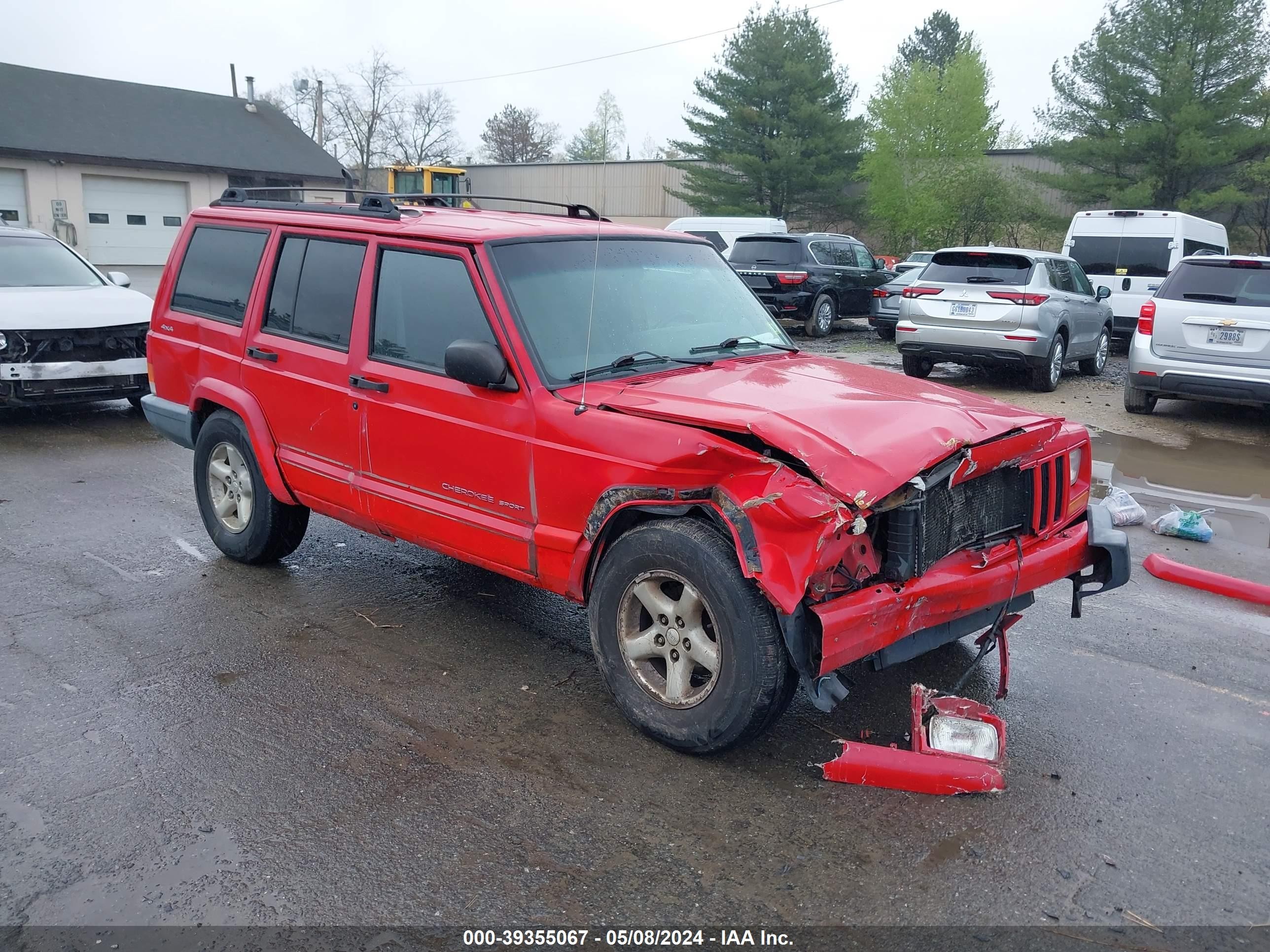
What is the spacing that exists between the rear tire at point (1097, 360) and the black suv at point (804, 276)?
17.5ft

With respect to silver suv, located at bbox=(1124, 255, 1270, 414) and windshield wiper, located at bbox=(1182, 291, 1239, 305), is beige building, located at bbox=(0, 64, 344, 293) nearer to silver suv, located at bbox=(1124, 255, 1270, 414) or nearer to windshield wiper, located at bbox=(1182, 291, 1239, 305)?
silver suv, located at bbox=(1124, 255, 1270, 414)

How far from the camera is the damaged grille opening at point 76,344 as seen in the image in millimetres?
8906

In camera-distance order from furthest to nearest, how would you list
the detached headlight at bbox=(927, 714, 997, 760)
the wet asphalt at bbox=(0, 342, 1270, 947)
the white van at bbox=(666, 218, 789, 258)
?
the white van at bbox=(666, 218, 789, 258)
the detached headlight at bbox=(927, 714, 997, 760)
the wet asphalt at bbox=(0, 342, 1270, 947)

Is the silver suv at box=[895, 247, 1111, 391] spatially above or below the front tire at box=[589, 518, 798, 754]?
above

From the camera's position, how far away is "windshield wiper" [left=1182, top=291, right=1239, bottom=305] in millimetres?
10195

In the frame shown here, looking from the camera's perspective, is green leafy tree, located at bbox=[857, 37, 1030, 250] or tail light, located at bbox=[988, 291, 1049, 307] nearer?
tail light, located at bbox=[988, 291, 1049, 307]

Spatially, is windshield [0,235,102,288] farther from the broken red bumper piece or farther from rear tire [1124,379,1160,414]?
rear tire [1124,379,1160,414]

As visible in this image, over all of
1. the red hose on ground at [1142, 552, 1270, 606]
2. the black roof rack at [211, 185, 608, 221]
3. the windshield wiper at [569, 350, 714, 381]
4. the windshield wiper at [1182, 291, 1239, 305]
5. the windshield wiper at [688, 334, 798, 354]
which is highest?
the black roof rack at [211, 185, 608, 221]

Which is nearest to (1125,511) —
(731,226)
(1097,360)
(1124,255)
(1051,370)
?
(1051,370)

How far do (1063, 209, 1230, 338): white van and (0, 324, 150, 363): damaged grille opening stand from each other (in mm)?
14869

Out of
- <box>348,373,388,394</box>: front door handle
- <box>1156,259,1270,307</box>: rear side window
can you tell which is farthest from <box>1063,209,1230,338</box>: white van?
<box>348,373,388,394</box>: front door handle

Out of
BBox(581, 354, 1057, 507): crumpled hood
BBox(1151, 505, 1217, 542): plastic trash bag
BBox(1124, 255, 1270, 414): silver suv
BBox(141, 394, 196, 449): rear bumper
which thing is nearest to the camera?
BBox(581, 354, 1057, 507): crumpled hood

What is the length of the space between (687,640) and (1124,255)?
17.0m

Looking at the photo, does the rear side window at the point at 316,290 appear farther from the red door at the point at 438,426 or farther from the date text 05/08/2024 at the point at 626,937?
the date text 05/08/2024 at the point at 626,937
